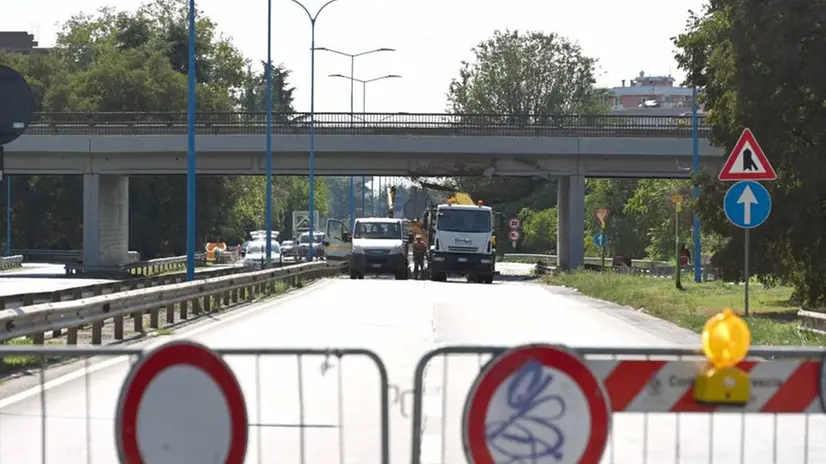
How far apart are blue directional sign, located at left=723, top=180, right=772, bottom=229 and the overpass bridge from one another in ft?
129

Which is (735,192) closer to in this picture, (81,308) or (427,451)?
(81,308)

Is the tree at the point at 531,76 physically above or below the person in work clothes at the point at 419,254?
above

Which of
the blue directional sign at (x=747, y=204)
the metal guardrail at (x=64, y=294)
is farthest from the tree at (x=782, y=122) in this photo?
the metal guardrail at (x=64, y=294)

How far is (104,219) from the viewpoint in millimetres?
62844

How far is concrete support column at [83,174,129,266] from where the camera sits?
61438mm

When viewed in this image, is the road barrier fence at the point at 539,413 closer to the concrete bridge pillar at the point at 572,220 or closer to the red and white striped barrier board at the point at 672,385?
the red and white striped barrier board at the point at 672,385

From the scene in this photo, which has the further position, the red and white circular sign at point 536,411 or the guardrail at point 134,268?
the guardrail at point 134,268

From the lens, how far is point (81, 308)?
17.1m

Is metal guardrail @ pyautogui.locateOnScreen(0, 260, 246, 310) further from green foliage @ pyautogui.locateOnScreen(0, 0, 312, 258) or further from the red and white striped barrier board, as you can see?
green foliage @ pyautogui.locateOnScreen(0, 0, 312, 258)

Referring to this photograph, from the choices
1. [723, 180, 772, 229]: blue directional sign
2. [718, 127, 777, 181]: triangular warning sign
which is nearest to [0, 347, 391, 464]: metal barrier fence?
[718, 127, 777, 181]: triangular warning sign

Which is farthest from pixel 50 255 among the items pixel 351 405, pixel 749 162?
pixel 351 405

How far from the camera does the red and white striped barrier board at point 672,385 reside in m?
6.30

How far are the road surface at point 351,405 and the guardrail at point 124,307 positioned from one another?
801 millimetres

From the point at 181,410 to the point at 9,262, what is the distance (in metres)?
67.9
